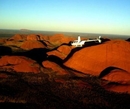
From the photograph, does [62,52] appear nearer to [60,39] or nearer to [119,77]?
[119,77]

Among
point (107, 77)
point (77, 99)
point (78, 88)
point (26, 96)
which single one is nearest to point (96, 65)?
point (107, 77)

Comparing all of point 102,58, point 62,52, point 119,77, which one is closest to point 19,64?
point 102,58

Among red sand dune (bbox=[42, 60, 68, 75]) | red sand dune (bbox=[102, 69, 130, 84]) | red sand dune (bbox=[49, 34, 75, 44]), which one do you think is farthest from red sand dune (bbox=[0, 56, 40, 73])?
red sand dune (bbox=[49, 34, 75, 44])

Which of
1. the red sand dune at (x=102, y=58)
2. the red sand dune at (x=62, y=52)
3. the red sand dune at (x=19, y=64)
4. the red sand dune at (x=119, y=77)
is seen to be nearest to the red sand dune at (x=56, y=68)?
the red sand dune at (x=19, y=64)

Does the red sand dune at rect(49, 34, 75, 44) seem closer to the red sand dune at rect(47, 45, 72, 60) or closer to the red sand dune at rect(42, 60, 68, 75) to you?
the red sand dune at rect(47, 45, 72, 60)

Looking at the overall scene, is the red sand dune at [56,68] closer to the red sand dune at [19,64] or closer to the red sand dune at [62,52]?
the red sand dune at [19,64]

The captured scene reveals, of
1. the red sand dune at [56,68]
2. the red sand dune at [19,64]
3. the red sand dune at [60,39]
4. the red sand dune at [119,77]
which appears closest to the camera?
the red sand dune at [119,77]
